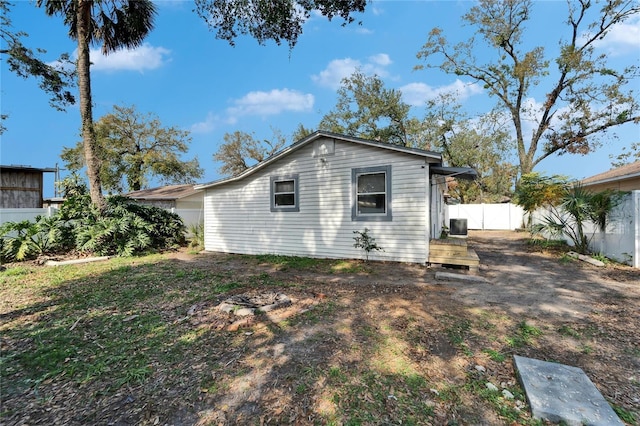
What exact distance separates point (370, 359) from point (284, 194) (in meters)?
7.03

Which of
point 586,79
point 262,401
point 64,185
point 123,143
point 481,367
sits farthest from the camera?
point 123,143

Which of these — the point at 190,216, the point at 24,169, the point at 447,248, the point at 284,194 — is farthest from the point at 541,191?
the point at 24,169

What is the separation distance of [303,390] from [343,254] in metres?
6.11

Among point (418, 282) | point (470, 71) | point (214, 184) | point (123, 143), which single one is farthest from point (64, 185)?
point (470, 71)

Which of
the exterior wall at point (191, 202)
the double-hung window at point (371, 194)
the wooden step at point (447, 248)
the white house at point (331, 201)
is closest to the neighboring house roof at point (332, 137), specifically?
the white house at point (331, 201)

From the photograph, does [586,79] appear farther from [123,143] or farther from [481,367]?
[123,143]

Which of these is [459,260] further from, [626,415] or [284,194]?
[284,194]

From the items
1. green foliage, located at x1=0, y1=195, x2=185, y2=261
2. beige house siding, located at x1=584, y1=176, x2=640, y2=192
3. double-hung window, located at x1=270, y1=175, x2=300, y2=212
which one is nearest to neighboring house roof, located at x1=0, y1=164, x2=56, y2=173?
green foliage, located at x1=0, y1=195, x2=185, y2=261

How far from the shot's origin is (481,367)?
2734 mm

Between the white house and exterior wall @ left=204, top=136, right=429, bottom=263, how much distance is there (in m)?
0.02

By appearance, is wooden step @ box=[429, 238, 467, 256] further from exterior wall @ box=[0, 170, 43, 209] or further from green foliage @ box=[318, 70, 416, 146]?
exterior wall @ box=[0, 170, 43, 209]

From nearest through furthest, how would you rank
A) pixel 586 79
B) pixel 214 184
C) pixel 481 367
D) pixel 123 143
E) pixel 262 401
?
1. pixel 262 401
2. pixel 481 367
3. pixel 214 184
4. pixel 586 79
5. pixel 123 143

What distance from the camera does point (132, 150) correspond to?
24.0m

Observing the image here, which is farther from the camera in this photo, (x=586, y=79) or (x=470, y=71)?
(x=470, y=71)
